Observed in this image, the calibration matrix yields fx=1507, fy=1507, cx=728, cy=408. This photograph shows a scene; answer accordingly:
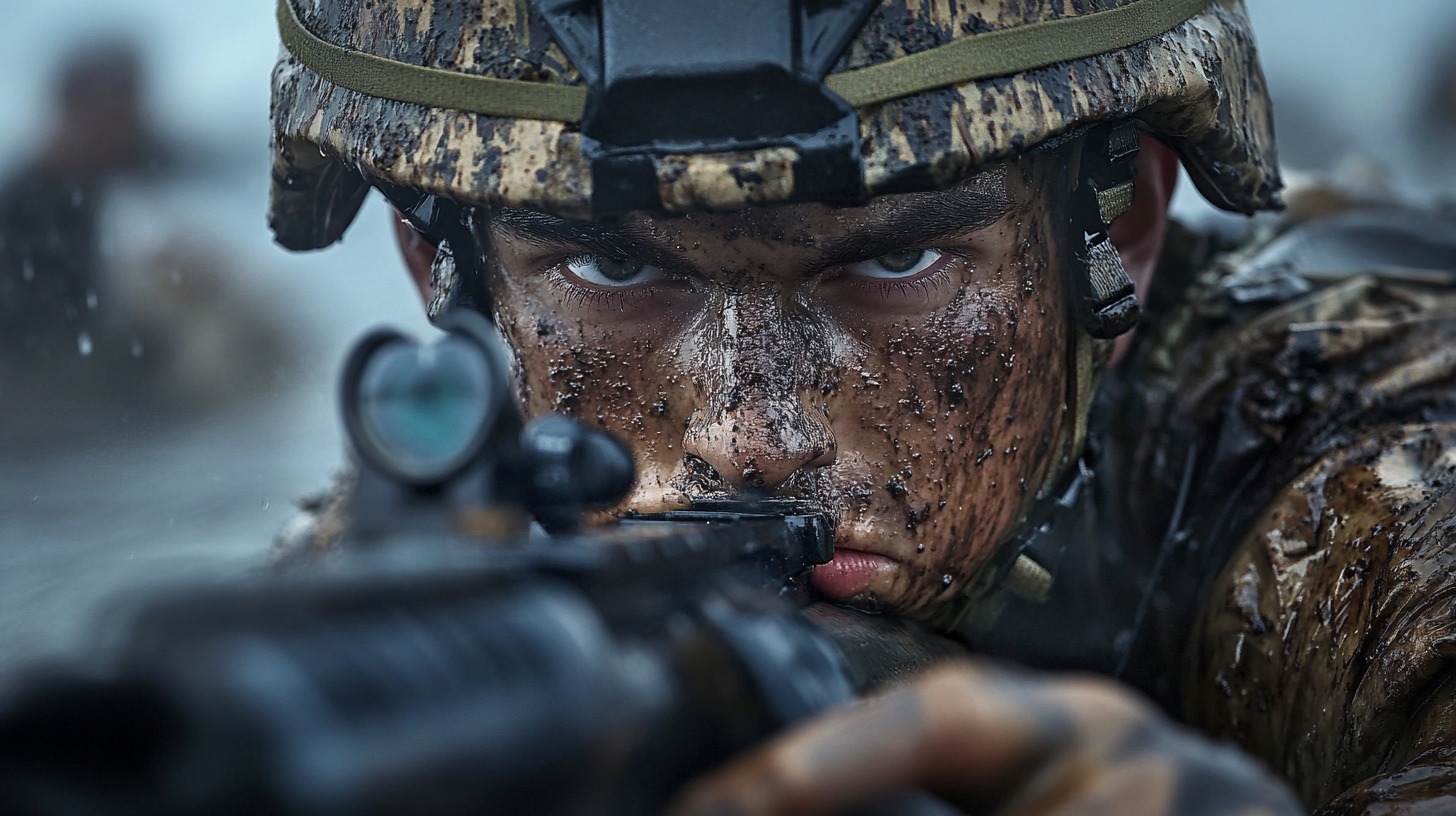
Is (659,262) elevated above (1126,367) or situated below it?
above

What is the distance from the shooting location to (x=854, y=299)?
164cm

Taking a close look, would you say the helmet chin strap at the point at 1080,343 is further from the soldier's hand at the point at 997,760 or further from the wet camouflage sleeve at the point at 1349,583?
the soldier's hand at the point at 997,760

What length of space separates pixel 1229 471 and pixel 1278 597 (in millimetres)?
324

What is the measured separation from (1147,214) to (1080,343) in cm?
29

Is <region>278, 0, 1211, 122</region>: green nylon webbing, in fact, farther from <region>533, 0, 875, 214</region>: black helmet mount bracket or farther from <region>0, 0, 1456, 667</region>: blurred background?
<region>0, 0, 1456, 667</region>: blurred background

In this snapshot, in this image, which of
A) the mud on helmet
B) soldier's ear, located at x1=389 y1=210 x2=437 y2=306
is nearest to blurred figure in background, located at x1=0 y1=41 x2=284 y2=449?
soldier's ear, located at x1=389 y1=210 x2=437 y2=306

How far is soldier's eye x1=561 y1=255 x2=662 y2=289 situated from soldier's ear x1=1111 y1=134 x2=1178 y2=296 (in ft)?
2.39

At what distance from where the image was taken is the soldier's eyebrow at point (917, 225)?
159 centimetres

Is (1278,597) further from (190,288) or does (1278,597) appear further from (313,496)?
(190,288)

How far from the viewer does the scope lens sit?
88 cm

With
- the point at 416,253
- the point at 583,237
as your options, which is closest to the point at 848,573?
the point at 583,237

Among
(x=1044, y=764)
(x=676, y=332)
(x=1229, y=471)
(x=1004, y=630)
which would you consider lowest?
(x=1004, y=630)

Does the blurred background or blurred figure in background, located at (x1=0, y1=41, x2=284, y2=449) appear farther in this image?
blurred figure in background, located at (x1=0, y1=41, x2=284, y2=449)

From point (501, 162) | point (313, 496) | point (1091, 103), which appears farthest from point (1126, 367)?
point (313, 496)
